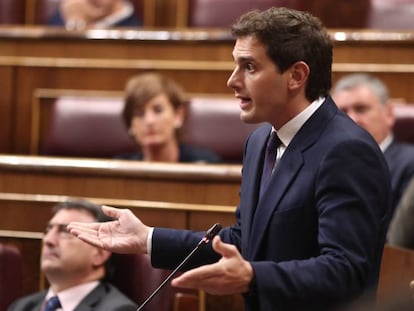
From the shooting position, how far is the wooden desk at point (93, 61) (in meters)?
1.63

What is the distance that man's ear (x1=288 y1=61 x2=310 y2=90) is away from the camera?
2.27 feet

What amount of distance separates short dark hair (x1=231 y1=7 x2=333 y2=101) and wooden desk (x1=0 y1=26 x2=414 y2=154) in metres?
0.90

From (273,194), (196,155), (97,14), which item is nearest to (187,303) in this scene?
(273,194)

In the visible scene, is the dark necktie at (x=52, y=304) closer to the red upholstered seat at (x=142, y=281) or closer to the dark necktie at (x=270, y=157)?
the red upholstered seat at (x=142, y=281)

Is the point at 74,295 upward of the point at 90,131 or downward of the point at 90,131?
downward

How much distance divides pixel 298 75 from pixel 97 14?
1.17 meters

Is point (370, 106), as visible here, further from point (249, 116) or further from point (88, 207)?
point (249, 116)

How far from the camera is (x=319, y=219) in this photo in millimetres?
648

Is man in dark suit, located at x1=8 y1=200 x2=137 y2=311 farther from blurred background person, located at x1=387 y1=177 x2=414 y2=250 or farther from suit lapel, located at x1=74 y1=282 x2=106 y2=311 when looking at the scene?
blurred background person, located at x1=387 y1=177 x2=414 y2=250

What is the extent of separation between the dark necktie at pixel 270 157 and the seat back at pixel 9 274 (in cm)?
52

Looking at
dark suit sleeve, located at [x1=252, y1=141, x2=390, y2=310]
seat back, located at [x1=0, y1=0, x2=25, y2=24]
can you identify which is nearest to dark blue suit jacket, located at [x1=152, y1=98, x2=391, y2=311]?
dark suit sleeve, located at [x1=252, y1=141, x2=390, y2=310]

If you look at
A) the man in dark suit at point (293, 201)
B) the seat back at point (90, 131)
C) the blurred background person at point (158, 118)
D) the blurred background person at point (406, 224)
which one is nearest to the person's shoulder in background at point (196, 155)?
the blurred background person at point (158, 118)

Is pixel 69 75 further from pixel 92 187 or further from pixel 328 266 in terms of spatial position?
pixel 328 266

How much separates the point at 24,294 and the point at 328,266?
2.16 feet
